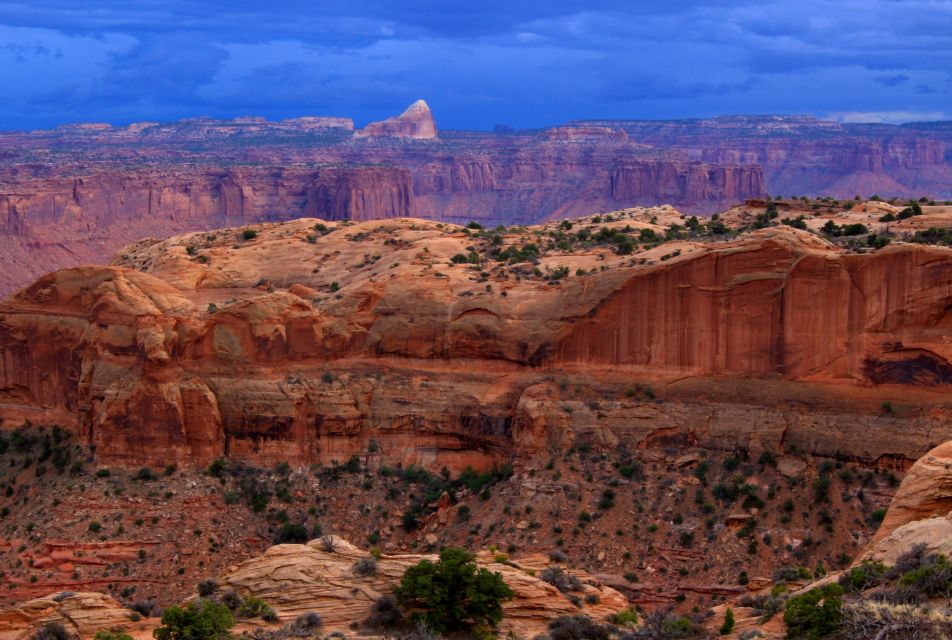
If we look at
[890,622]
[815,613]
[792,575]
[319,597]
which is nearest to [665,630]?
[815,613]

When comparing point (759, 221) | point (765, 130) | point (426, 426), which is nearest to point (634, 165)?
point (765, 130)

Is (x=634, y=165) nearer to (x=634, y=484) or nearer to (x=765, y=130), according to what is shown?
(x=765, y=130)

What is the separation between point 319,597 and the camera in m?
33.0

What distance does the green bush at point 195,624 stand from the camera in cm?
2969

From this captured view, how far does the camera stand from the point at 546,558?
128 feet

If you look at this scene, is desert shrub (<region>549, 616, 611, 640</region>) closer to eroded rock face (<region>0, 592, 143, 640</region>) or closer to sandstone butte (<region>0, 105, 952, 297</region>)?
eroded rock face (<region>0, 592, 143, 640</region>)

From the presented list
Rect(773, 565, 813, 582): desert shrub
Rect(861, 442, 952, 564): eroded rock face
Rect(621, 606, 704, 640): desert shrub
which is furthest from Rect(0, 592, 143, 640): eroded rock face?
Rect(861, 442, 952, 564): eroded rock face

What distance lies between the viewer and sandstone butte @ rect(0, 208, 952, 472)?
42469 mm

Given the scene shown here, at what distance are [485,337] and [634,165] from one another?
4230 inches

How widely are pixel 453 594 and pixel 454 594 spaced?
0.02 meters

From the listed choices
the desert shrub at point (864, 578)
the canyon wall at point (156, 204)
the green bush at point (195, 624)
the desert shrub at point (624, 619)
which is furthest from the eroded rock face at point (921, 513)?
the canyon wall at point (156, 204)

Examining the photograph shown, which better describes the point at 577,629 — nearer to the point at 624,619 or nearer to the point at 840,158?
the point at 624,619

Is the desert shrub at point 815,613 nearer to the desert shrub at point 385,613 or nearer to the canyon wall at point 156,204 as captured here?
the desert shrub at point 385,613

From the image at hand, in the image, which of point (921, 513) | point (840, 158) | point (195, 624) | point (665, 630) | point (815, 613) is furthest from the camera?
point (840, 158)
